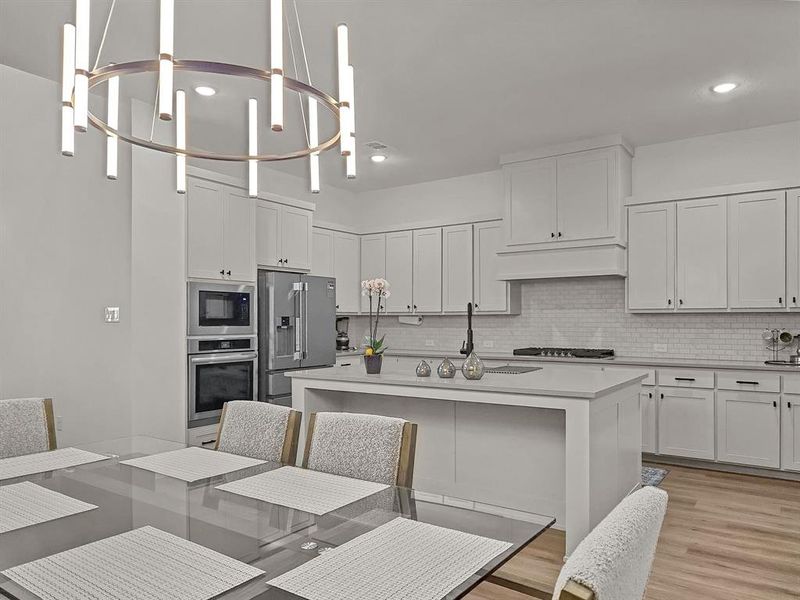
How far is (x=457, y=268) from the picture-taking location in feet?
20.8

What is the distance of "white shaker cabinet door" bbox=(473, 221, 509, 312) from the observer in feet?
19.8

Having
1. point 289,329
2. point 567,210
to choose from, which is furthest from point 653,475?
point 289,329

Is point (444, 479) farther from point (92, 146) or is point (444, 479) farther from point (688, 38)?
point (92, 146)

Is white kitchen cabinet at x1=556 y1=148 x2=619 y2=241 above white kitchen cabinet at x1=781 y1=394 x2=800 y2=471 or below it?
above

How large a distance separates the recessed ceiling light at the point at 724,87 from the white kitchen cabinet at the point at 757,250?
1012mm

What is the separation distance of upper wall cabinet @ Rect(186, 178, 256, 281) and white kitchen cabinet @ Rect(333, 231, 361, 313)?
1.75 meters

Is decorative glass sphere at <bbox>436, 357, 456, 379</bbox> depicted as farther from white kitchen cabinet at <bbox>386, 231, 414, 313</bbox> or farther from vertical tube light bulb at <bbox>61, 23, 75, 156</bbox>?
white kitchen cabinet at <bbox>386, 231, 414, 313</bbox>

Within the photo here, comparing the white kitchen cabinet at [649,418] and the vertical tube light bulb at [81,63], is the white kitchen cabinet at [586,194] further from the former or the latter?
the vertical tube light bulb at [81,63]

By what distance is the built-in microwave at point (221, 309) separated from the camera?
4480mm

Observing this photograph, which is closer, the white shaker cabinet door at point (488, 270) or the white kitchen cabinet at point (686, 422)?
the white kitchen cabinet at point (686, 422)

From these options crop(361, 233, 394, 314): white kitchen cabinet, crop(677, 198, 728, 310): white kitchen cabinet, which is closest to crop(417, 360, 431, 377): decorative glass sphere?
crop(677, 198, 728, 310): white kitchen cabinet

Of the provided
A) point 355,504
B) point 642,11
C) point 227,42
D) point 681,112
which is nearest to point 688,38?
point 642,11

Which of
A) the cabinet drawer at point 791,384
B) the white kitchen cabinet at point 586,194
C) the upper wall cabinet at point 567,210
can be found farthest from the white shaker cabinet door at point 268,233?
the cabinet drawer at point 791,384

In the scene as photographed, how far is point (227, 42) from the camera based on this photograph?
3.41 m
